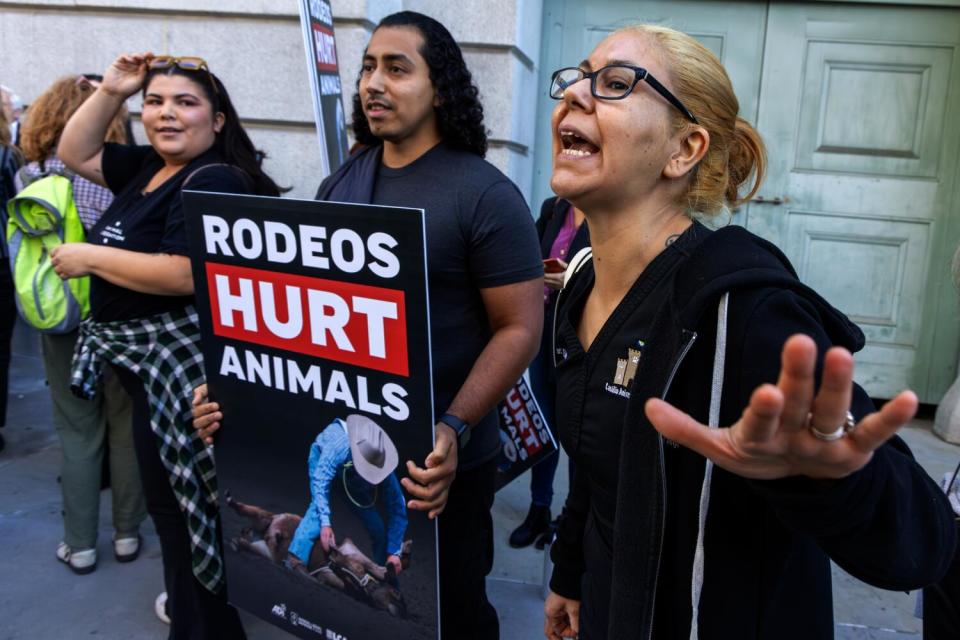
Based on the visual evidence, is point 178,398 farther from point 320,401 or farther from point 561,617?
point 561,617

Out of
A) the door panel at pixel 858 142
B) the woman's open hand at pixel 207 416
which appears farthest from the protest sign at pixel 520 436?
the door panel at pixel 858 142

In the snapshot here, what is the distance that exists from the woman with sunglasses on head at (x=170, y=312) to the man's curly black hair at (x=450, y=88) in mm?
785

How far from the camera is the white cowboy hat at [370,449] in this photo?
6.04 feet

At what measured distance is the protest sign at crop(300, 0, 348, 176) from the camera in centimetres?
305

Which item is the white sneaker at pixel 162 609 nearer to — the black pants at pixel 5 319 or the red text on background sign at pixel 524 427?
the red text on background sign at pixel 524 427

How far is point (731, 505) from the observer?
1.24 m

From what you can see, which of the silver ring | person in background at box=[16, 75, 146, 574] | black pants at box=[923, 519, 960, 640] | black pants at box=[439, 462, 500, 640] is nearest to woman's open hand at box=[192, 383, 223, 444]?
black pants at box=[439, 462, 500, 640]

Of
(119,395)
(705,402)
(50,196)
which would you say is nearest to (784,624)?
(705,402)

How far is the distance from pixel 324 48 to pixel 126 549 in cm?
231

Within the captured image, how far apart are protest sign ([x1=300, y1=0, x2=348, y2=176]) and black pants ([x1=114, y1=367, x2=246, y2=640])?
1160mm

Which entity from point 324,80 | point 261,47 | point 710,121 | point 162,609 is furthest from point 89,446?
point 710,121

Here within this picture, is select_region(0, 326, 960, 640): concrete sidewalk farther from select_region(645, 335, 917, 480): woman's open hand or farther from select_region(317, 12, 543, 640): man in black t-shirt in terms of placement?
select_region(645, 335, 917, 480): woman's open hand

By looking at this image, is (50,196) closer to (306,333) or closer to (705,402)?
(306,333)

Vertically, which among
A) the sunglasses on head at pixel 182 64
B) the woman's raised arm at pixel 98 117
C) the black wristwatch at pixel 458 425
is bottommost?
the black wristwatch at pixel 458 425
